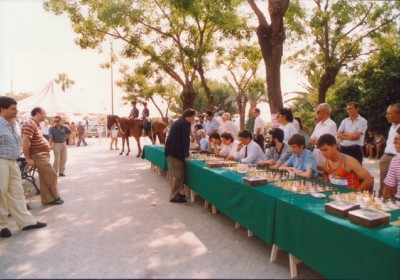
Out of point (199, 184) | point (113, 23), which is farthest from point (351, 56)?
point (199, 184)

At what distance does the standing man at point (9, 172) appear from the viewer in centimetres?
402

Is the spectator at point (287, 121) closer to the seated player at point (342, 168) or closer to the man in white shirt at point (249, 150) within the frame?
the man in white shirt at point (249, 150)

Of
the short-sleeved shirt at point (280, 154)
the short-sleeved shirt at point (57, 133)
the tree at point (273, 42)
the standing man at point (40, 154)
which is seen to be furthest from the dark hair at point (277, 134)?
the short-sleeved shirt at point (57, 133)

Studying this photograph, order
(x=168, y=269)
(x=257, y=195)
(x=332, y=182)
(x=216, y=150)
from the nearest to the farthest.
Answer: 1. (x=168, y=269)
2. (x=257, y=195)
3. (x=332, y=182)
4. (x=216, y=150)

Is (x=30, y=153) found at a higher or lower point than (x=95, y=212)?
higher

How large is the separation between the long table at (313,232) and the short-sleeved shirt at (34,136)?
3.09 metres

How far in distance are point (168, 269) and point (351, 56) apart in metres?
14.4

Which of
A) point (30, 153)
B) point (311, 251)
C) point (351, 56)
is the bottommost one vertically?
point (311, 251)

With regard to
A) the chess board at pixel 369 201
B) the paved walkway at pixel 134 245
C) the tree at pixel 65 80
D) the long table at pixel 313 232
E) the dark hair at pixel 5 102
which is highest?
the tree at pixel 65 80

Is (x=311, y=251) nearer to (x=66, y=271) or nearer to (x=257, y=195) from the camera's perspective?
(x=257, y=195)

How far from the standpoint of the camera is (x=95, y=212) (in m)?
5.24

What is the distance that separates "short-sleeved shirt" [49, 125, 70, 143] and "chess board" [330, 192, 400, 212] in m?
6.73

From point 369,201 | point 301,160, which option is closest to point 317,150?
point 301,160

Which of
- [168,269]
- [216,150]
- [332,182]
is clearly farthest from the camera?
[216,150]
